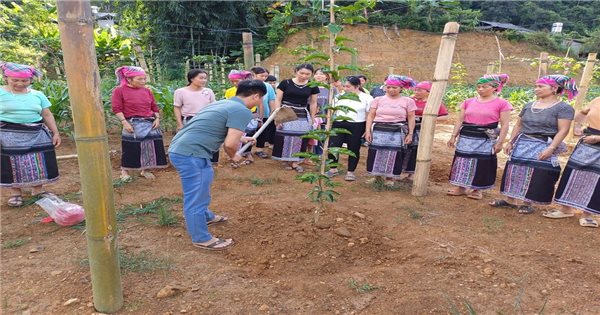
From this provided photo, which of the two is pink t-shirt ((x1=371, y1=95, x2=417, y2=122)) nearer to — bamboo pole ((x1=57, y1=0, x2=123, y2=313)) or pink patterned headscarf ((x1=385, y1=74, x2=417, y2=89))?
pink patterned headscarf ((x1=385, y1=74, x2=417, y2=89))

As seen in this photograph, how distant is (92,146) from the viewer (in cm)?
174

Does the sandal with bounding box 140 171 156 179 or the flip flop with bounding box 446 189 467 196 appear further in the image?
the sandal with bounding box 140 171 156 179

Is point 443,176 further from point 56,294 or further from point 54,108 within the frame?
point 54,108

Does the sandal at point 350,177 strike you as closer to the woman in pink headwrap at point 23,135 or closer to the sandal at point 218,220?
the sandal at point 218,220

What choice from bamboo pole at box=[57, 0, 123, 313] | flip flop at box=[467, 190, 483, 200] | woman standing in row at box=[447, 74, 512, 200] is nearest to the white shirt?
woman standing in row at box=[447, 74, 512, 200]

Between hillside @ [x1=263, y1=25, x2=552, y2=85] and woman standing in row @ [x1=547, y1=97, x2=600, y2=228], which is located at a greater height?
hillside @ [x1=263, y1=25, x2=552, y2=85]

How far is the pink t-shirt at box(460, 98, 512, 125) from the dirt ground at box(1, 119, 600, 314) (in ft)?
2.84

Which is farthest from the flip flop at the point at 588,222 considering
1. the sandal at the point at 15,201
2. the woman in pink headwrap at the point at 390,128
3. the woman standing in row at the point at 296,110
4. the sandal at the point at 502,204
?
the sandal at the point at 15,201

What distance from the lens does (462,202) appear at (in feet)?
13.0

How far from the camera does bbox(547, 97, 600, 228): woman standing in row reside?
318cm

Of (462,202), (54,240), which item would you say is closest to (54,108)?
(54,240)

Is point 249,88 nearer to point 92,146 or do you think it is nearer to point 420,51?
point 92,146

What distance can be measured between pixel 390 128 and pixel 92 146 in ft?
10.3

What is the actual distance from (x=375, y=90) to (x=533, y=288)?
14.0 ft
